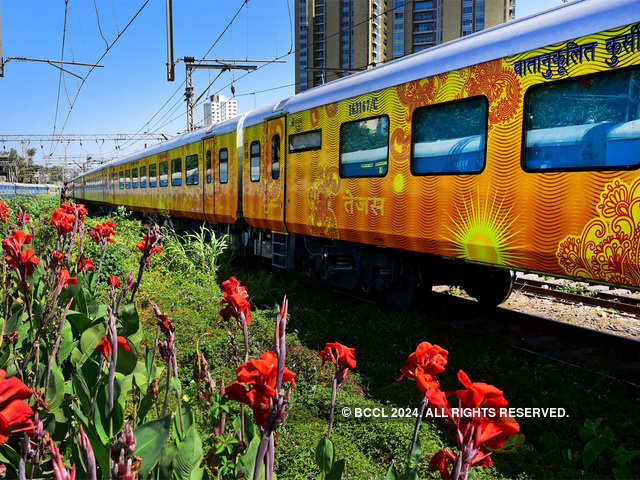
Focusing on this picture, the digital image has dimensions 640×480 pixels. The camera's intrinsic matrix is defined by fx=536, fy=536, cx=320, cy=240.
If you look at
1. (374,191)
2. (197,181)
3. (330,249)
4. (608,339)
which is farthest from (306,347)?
(197,181)

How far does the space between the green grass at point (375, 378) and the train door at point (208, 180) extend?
→ 15.5 ft

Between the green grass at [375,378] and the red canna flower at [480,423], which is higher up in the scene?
the red canna flower at [480,423]

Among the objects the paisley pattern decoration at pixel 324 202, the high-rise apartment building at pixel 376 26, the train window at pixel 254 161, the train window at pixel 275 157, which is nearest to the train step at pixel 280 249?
the train window at pixel 275 157

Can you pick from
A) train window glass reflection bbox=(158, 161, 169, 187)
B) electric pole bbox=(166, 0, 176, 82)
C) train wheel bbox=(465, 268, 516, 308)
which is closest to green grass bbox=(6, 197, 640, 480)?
train wheel bbox=(465, 268, 516, 308)

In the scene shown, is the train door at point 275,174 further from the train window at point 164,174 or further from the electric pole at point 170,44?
the train window at point 164,174

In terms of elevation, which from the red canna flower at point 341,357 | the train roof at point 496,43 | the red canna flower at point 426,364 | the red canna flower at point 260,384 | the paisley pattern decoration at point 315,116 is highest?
the train roof at point 496,43

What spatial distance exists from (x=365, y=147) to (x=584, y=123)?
2953 millimetres

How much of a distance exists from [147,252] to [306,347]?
299 centimetres

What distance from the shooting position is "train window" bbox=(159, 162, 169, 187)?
16547mm

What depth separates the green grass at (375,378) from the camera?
338 centimetres

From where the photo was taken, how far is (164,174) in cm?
1688

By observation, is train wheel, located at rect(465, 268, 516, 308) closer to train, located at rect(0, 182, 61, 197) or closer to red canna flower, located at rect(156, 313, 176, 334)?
red canna flower, located at rect(156, 313, 176, 334)

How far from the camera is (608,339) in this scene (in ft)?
19.7

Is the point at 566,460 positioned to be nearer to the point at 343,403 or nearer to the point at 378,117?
the point at 343,403
